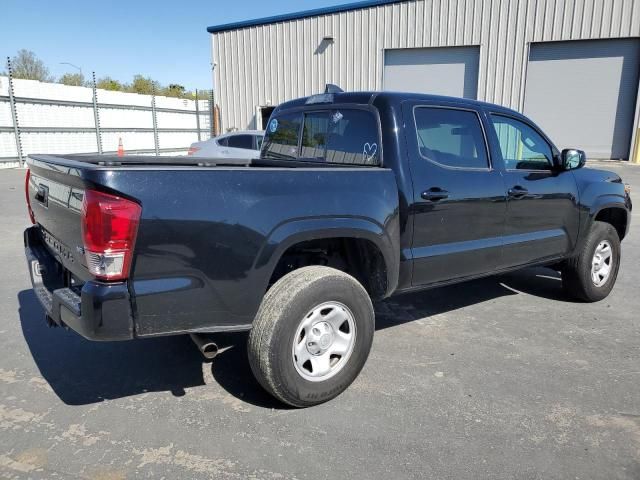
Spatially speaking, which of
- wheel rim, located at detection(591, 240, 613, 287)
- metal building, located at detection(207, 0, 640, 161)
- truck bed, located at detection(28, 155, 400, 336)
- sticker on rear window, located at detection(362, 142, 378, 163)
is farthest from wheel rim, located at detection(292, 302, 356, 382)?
metal building, located at detection(207, 0, 640, 161)

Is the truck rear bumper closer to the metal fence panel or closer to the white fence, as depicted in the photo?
the white fence

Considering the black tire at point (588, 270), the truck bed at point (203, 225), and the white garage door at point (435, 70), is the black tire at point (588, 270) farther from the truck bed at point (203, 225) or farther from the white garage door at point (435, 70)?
the white garage door at point (435, 70)

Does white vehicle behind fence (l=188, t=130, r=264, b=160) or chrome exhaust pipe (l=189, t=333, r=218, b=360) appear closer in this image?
chrome exhaust pipe (l=189, t=333, r=218, b=360)

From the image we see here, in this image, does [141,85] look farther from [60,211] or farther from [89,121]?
[60,211]

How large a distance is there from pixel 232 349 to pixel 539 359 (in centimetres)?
230

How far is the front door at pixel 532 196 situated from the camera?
4129mm

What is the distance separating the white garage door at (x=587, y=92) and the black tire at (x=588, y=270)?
1495cm

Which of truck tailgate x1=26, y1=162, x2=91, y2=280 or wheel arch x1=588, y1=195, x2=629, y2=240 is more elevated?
truck tailgate x1=26, y1=162, x2=91, y2=280

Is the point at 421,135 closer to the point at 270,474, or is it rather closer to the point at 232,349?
the point at 232,349

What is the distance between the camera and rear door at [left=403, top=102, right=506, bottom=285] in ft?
11.5

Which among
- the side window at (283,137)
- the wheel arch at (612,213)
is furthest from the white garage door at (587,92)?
the side window at (283,137)

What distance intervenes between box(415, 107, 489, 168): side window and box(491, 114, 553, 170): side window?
0.83 feet

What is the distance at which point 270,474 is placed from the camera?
2.45 metres

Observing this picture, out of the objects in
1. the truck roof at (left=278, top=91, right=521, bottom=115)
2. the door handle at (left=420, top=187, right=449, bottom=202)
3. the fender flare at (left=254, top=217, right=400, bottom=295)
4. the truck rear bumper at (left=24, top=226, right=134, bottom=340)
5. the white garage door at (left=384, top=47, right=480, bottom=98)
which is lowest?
the truck rear bumper at (left=24, top=226, right=134, bottom=340)
